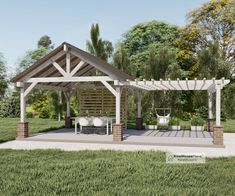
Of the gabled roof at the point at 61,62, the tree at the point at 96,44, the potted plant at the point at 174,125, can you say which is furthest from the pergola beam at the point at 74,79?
the tree at the point at 96,44

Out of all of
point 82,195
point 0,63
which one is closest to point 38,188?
point 82,195

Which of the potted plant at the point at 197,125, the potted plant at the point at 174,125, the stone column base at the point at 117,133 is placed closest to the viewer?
the stone column base at the point at 117,133

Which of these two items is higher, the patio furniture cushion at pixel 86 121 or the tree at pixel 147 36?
the tree at pixel 147 36

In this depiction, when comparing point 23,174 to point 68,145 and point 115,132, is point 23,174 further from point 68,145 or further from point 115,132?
point 115,132

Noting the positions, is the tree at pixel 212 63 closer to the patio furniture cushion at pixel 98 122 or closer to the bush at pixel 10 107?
the patio furniture cushion at pixel 98 122

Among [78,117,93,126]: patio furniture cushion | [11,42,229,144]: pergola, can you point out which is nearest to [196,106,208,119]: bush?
[11,42,229,144]: pergola

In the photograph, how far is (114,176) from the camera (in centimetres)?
597

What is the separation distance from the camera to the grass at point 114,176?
5.12 meters

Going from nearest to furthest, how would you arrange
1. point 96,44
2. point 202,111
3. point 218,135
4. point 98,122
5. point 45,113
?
point 218,135, point 98,122, point 96,44, point 202,111, point 45,113

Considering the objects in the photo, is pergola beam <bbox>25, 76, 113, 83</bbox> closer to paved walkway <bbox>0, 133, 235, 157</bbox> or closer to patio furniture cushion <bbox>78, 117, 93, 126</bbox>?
patio furniture cushion <bbox>78, 117, 93, 126</bbox>

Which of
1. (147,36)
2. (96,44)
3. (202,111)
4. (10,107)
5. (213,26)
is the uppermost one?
(213,26)

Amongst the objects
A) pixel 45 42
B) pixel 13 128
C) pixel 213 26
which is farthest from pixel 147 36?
pixel 45 42

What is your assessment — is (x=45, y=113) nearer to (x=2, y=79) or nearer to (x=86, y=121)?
(x=86, y=121)

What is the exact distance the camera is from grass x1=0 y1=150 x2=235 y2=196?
16.8ft
